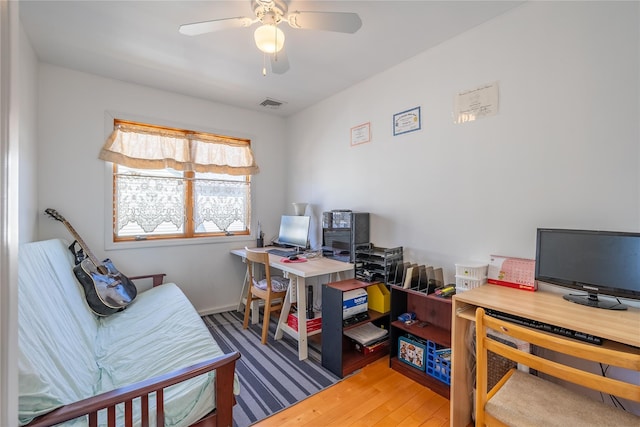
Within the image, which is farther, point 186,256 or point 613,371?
point 186,256

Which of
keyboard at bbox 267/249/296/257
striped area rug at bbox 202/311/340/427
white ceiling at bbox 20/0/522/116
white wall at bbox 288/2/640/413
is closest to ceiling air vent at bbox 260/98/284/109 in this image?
white ceiling at bbox 20/0/522/116

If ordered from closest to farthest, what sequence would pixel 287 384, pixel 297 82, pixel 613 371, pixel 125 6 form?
pixel 613 371 < pixel 125 6 < pixel 287 384 < pixel 297 82

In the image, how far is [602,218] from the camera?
4.91 ft

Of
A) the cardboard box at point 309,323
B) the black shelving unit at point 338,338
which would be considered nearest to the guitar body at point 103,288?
the cardboard box at point 309,323

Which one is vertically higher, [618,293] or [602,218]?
[602,218]

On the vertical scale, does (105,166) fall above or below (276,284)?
above

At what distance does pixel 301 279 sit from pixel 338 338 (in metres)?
0.54

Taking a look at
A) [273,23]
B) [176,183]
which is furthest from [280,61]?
[176,183]

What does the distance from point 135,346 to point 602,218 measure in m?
2.76

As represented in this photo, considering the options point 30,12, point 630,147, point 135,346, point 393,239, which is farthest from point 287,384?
point 30,12

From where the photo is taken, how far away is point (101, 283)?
2236mm

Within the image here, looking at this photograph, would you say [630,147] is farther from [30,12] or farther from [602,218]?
[30,12]

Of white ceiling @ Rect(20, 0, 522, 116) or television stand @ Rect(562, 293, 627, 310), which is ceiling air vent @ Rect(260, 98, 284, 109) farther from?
television stand @ Rect(562, 293, 627, 310)

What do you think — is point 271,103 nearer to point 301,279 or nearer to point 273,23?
point 273,23
